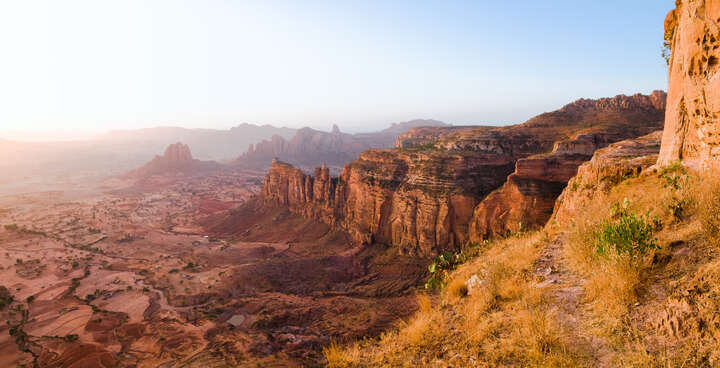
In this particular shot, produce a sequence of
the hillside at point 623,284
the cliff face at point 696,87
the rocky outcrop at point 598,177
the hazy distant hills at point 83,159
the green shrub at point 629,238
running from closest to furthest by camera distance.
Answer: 1. the hillside at point 623,284
2. the green shrub at point 629,238
3. the cliff face at point 696,87
4. the rocky outcrop at point 598,177
5. the hazy distant hills at point 83,159

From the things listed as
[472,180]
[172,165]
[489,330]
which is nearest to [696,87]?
[489,330]

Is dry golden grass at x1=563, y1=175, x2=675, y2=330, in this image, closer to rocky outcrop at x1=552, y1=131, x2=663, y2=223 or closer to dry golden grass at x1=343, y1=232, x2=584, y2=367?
dry golden grass at x1=343, y1=232, x2=584, y2=367

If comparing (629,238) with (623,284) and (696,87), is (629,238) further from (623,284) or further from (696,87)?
(696,87)

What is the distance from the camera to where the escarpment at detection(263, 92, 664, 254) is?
24.6 meters

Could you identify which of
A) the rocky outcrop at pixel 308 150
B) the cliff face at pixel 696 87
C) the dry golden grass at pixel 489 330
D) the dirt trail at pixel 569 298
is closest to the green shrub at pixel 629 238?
the dirt trail at pixel 569 298

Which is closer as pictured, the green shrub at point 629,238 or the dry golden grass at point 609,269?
the dry golden grass at point 609,269

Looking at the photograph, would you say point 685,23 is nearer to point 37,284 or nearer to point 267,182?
point 37,284

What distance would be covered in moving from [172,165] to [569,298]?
5151 inches

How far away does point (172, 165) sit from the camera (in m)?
113

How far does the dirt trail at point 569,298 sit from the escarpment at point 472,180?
60.2 feet

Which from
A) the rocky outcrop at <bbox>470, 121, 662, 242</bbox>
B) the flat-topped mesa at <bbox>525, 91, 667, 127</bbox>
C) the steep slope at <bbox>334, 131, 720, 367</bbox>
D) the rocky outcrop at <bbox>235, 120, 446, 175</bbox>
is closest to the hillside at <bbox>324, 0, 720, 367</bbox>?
the steep slope at <bbox>334, 131, 720, 367</bbox>

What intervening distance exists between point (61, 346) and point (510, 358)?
83.6 feet

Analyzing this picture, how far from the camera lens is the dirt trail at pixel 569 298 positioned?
13.1 ft

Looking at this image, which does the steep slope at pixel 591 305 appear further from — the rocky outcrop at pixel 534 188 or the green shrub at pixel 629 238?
the rocky outcrop at pixel 534 188
